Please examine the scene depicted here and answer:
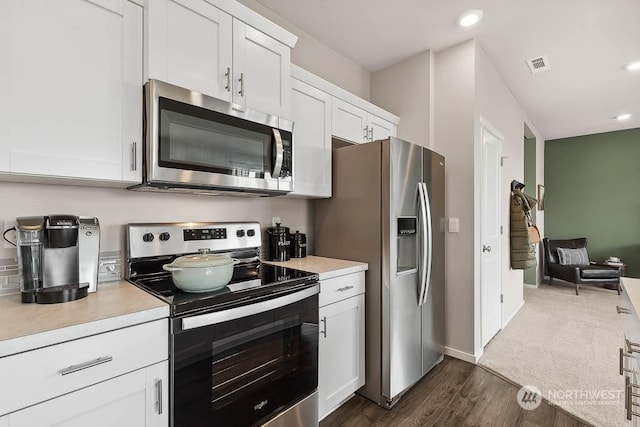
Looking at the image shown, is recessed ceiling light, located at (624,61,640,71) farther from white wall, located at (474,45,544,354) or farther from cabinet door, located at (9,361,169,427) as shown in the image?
cabinet door, located at (9,361,169,427)

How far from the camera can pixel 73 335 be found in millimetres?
919

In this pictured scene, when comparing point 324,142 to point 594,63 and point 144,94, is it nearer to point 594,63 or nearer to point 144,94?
point 144,94

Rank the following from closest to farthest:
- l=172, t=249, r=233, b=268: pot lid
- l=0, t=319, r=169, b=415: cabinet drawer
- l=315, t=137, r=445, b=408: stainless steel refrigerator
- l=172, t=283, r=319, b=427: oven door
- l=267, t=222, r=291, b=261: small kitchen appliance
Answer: l=0, t=319, r=169, b=415: cabinet drawer, l=172, t=283, r=319, b=427: oven door, l=172, t=249, r=233, b=268: pot lid, l=315, t=137, r=445, b=408: stainless steel refrigerator, l=267, t=222, r=291, b=261: small kitchen appliance

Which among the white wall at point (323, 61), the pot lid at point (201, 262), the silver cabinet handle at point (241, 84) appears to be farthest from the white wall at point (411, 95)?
the pot lid at point (201, 262)

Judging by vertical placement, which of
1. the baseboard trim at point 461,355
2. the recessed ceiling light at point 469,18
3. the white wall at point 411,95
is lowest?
the baseboard trim at point 461,355

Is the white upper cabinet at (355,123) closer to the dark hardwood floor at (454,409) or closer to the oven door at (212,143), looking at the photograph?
the oven door at (212,143)

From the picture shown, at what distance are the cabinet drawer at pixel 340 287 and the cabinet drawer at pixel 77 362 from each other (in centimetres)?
92

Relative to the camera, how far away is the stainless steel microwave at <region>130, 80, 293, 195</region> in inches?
54.4

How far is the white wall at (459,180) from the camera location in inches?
106

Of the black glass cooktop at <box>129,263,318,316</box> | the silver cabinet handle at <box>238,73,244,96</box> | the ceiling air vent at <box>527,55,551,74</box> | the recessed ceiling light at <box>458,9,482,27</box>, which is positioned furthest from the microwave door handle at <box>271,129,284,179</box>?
the ceiling air vent at <box>527,55,551,74</box>

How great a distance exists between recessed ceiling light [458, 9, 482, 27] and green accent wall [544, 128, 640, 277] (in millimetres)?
5133

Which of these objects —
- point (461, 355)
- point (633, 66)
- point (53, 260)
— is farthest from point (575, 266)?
point (53, 260)

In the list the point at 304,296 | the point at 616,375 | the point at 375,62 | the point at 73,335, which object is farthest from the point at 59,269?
the point at 616,375

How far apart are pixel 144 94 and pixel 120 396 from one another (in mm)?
1232
